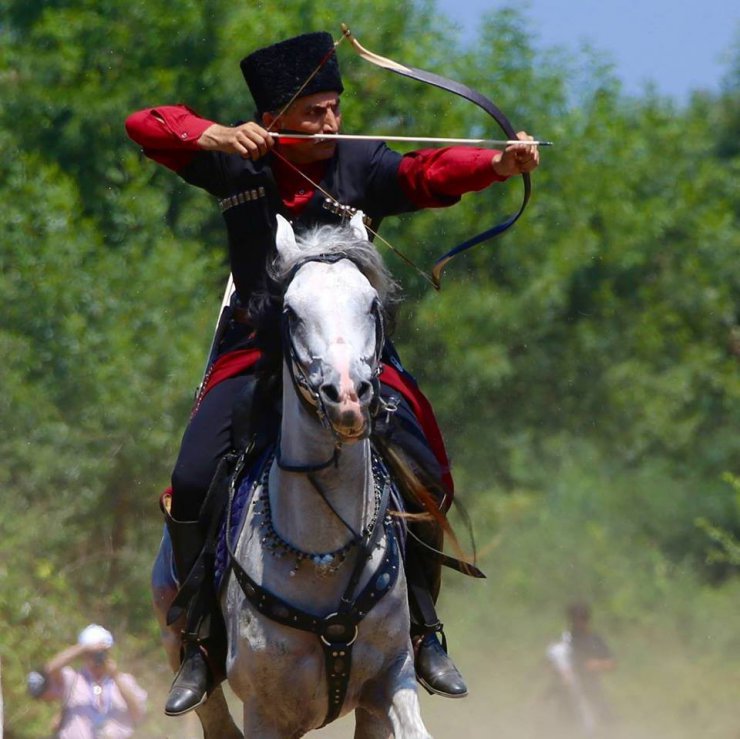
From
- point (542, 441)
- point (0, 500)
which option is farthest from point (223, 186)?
point (542, 441)

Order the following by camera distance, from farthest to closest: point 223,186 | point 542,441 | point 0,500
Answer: point 542,441, point 0,500, point 223,186

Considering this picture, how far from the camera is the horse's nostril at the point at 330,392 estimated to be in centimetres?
559

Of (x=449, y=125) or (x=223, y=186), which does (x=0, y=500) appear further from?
(x=223, y=186)

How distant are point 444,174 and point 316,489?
1.55 metres

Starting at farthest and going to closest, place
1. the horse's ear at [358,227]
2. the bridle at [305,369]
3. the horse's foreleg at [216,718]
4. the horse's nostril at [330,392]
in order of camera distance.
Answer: the horse's foreleg at [216,718], the horse's ear at [358,227], the bridle at [305,369], the horse's nostril at [330,392]

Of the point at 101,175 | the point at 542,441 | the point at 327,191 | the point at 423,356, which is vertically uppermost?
the point at 327,191

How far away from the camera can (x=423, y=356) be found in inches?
752

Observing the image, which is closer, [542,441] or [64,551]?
[64,551]

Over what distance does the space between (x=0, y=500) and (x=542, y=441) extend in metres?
7.94

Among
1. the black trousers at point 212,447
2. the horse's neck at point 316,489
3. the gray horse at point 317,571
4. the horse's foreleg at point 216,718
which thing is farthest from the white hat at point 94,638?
the horse's neck at point 316,489

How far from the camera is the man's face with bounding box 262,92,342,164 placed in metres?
7.00

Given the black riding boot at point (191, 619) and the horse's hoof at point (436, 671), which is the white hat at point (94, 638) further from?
the horse's hoof at point (436, 671)

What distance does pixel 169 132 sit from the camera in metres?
6.97

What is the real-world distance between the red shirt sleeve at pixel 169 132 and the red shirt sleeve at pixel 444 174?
873 mm
